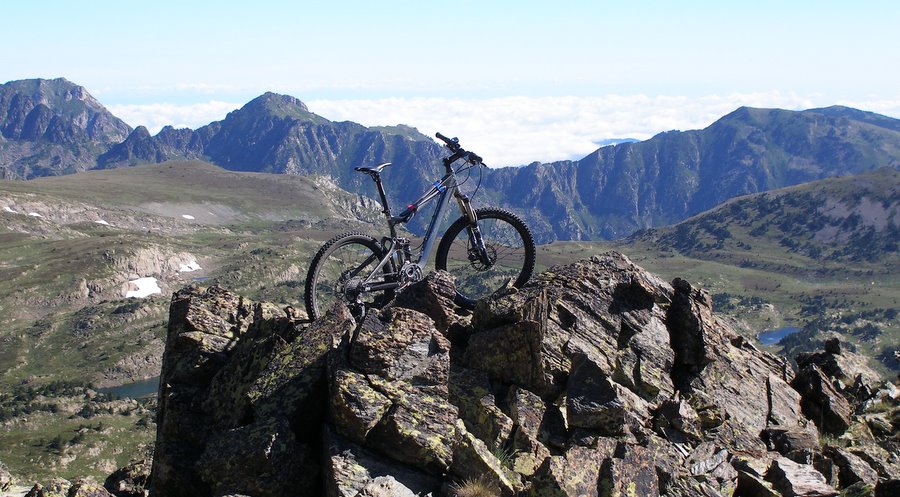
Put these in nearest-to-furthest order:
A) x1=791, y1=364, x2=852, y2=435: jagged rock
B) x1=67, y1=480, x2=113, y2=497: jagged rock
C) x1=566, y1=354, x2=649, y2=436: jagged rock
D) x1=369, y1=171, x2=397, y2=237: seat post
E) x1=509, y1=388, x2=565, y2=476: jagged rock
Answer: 1. x1=509, y1=388, x2=565, y2=476: jagged rock
2. x1=67, y1=480, x2=113, y2=497: jagged rock
3. x1=566, y1=354, x2=649, y2=436: jagged rock
4. x1=369, y1=171, x2=397, y2=237: seat post
5. x1=791, y1=364, x2=852, y2=435: jagged rock

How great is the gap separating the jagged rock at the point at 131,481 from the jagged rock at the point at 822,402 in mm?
20987

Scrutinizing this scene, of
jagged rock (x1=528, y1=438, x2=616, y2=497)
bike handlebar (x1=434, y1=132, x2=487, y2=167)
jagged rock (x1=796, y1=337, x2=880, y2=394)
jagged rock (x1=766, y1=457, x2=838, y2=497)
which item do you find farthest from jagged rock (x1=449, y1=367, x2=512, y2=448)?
jagged rock (x1=796, y1=337, x2=880, y2=394)

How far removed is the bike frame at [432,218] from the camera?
2069cm

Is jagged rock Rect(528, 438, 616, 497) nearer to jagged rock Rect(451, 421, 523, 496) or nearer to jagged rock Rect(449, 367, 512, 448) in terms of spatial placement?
jagged rock Rect(451, 421, 523, 496)

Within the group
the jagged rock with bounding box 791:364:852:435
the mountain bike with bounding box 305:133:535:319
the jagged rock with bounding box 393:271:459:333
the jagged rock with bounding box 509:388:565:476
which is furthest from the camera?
the jagged rock with bounding box 791:364:852:435

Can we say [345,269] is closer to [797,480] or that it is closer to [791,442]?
[797,480]

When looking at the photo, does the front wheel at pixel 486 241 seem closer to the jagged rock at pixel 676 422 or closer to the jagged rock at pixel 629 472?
the jagged rock at pixel 676 422

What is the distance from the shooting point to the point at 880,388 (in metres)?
27.1

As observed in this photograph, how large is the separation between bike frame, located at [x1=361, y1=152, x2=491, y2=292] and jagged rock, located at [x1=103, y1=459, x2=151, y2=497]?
28.1 feet

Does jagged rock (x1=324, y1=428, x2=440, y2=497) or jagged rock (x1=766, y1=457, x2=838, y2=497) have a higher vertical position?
jagged rock (x1=324, y1=428, x2=440, y2=497)

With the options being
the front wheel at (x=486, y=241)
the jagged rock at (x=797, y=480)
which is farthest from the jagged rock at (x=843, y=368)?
the front wheel at (x=486, y=241)

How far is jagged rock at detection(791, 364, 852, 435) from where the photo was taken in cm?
2314

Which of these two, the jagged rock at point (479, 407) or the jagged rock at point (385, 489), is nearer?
the jagged rock at point (385, 489)

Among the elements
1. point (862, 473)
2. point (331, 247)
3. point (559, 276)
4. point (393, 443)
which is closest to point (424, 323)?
point (393, 443)
